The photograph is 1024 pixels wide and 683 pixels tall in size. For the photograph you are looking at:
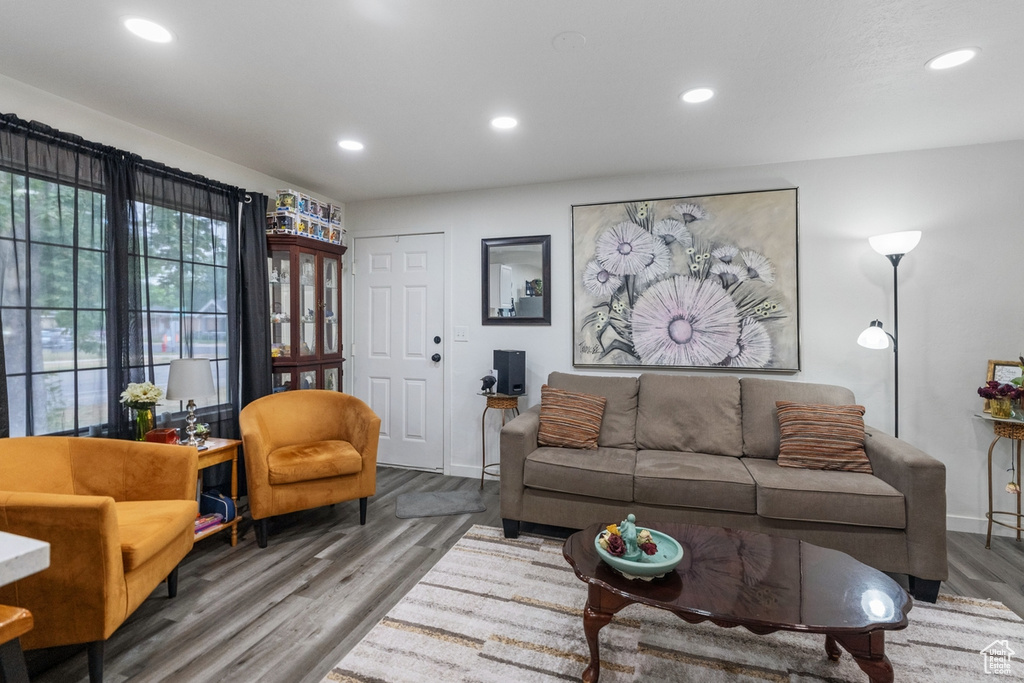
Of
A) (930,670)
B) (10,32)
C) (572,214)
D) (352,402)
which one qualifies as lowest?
(930,670)

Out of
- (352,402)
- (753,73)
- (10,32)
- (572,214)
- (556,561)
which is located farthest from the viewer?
(572,214)

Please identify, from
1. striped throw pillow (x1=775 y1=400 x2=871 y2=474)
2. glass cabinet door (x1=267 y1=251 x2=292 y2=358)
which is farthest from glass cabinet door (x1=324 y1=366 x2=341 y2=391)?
striped throw pillow (x1=775 y1=400 x2=871 y2=474)

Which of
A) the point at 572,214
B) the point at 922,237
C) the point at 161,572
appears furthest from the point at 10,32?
the point at 922,237

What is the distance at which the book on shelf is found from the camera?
8.41 feet

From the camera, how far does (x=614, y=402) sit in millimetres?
3264

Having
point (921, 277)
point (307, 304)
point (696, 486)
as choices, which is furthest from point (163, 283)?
→ point (921, 277)

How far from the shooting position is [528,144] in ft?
9.74

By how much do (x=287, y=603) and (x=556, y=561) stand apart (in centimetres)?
134

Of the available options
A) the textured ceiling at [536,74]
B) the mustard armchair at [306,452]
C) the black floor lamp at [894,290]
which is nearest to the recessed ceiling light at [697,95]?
the textured ceiling at [536,74]

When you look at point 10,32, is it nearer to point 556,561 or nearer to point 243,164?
point 243,164

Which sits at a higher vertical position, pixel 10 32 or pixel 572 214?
pixel 10 32

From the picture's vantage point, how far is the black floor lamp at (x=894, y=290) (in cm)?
276

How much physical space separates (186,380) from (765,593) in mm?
2869

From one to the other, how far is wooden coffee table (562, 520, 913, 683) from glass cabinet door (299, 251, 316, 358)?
2.73 metres
